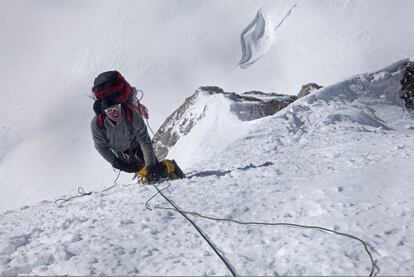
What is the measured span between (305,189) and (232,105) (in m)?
8.46

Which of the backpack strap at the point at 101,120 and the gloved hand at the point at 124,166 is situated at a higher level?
the backpack strap at the point at 101,120

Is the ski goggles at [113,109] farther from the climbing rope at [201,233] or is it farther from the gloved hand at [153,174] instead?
the climbing rope at [201,233]

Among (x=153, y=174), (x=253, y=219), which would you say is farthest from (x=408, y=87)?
(x=253, y=219)

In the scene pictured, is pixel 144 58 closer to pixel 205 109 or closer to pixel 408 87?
pixel 205 109

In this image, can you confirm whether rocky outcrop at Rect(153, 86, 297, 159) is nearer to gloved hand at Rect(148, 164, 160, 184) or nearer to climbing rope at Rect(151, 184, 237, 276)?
gloved hand at Rect(148, 164, 160, 184)

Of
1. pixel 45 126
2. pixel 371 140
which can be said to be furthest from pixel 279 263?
pixel 45 126

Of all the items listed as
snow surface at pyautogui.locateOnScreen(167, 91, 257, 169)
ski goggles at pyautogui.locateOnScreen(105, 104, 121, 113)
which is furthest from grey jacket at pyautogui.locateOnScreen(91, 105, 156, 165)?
snow surface at pyautogui.locateOnScreen(167, 91, 257, 169)

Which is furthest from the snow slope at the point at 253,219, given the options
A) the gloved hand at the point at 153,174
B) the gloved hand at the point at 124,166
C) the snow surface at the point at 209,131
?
the snow surface at the point at 209,131

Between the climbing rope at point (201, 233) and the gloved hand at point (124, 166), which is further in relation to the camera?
the gloved hand at point (124, 166)

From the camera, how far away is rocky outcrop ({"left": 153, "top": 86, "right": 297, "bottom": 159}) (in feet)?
45.1

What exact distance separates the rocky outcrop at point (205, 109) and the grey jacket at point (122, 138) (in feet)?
22.1

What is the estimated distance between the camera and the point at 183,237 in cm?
449

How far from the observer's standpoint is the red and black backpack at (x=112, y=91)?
602cm

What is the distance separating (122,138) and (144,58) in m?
29.1
